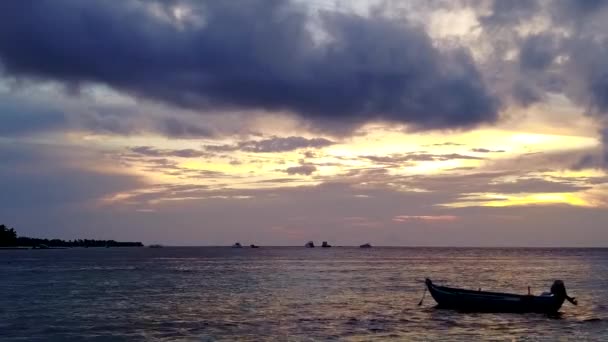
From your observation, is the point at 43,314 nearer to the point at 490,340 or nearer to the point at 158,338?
the point at 158,338

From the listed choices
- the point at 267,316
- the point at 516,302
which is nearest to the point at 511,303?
the point at 516,302

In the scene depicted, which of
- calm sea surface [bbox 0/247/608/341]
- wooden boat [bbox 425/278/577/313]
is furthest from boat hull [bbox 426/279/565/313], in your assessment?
calm sea surface [bbox 0/247/608/341]

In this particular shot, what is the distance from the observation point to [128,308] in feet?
191

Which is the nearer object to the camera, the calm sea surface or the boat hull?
the calm sea surface

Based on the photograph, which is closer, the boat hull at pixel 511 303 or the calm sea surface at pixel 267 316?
the calm sea surface at pixel 267 316

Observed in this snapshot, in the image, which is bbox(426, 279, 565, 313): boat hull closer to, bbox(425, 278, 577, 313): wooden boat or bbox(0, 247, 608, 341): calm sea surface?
bbox(425, 278, 577, 313): wooden boat

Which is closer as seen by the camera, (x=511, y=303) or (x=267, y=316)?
(x=267, y=316)

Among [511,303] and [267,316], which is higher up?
[511,303]

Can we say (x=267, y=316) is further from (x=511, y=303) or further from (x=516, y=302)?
(x=516, y=302)

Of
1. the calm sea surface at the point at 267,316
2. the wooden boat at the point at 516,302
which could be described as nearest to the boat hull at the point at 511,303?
the wooden boat at the point at 516,302

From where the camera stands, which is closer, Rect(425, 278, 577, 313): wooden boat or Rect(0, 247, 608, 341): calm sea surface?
Rect(0, 247, 608, 341): calm sea surface

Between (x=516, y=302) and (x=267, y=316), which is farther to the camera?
(x=516, y=302)

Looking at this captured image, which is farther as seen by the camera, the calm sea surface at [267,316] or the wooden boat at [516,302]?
the wooden boat at [516,302]

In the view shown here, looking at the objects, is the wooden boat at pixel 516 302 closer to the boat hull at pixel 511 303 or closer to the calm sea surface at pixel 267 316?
the boat hull at pixel 511 303
